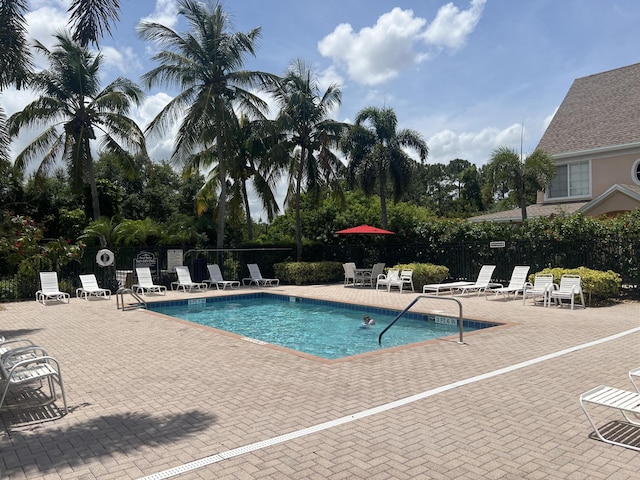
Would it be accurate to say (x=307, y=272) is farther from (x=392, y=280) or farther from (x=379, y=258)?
(x=392, y=280)

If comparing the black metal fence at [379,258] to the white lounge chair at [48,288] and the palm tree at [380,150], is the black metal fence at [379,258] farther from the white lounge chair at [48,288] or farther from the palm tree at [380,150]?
the palm tree at [380,150]

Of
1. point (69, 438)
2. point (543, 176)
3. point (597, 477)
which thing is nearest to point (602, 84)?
point (543, 176)

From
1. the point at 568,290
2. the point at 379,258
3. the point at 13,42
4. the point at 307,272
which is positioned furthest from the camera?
the point at 379,258

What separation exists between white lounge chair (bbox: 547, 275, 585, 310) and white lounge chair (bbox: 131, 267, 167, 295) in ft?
42.0

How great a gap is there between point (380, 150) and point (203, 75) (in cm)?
886

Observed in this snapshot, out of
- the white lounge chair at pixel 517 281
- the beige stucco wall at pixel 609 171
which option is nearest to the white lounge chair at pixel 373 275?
the white lounge chair at pixel 517 281

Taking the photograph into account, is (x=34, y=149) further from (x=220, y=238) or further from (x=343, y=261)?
(x=343, y=261)

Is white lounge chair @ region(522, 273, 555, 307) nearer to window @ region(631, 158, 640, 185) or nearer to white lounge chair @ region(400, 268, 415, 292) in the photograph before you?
white lounge chair @ region(400, 268, 415, 292)

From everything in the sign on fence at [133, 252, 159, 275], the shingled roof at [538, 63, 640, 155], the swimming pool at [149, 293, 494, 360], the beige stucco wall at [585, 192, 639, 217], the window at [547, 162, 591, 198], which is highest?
the shingled roof at [538, 63, 640, 155]

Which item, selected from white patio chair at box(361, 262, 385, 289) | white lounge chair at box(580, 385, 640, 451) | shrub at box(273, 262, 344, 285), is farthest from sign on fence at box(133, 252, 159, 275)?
white lounge chair at box(580, 385, 640, 451)

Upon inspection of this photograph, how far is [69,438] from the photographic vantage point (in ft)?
14.1

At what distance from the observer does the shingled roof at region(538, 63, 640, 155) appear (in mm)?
22938

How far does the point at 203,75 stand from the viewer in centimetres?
2152

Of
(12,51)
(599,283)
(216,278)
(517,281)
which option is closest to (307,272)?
(216,278)
